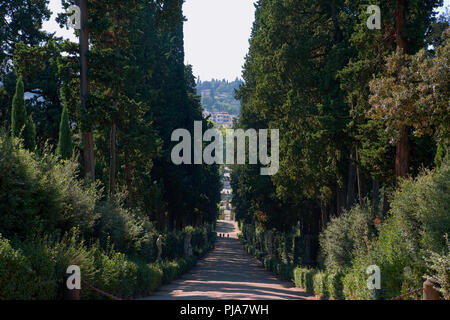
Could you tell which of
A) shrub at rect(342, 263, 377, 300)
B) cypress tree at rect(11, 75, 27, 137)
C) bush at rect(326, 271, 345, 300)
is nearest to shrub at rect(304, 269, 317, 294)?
bush at rect(326, 271, 345, 300)

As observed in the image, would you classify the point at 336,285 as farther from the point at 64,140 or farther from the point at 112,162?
the point at 112,162

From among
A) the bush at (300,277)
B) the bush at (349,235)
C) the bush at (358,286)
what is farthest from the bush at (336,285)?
the bush at (300,277)

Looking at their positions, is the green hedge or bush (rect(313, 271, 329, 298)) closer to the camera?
the green hedge

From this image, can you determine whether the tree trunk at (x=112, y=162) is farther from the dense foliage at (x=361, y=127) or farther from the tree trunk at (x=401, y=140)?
the tree trunk at (x=401, y=140)

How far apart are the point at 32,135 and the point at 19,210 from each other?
7918 millimetres

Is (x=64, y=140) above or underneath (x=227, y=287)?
above

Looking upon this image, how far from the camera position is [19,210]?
11820 millimetres
